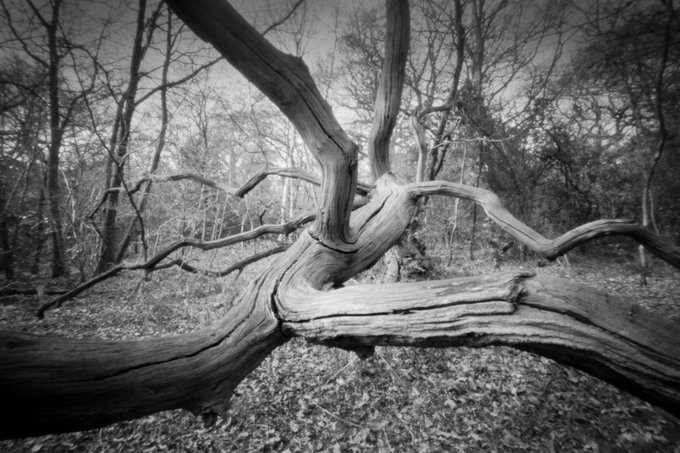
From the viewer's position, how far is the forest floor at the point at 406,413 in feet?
8.55

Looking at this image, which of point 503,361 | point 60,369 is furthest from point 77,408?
point 503,361

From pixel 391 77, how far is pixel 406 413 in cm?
406

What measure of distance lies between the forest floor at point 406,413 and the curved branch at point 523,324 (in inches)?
87.2

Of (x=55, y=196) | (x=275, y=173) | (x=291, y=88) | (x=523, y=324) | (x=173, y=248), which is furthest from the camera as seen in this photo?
(x=55, y=196)

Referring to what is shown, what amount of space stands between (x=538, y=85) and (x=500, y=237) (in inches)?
215

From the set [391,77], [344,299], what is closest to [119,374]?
[344,299]

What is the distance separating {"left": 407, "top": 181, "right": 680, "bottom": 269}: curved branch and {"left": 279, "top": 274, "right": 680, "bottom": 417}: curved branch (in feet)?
6.27

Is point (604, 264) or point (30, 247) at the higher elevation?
point (30, 247)

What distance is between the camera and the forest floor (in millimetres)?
2605

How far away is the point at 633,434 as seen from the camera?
101 inches

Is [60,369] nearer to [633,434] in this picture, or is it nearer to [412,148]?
[633,434]

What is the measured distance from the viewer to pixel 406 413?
118 inches

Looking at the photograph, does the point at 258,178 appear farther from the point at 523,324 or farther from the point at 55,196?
the point at 55,196

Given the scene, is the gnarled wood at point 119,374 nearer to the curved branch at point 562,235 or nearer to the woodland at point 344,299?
the woodland at point 344,299
